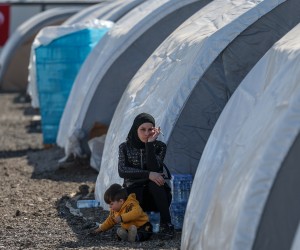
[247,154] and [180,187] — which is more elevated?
[247,154]

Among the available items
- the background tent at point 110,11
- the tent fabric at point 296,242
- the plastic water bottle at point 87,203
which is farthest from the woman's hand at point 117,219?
the background tent at point 110,11

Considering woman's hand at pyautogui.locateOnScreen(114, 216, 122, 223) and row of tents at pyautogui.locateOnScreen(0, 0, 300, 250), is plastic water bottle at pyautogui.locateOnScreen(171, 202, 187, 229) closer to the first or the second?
row of tents at pyautogui.locateOnScreen(0, 0, 300, 250)

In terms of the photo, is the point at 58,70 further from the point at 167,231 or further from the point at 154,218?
the point at 167,231

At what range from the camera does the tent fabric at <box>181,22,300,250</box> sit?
6.16m

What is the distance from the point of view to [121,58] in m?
13.5

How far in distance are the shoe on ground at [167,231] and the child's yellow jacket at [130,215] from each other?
0.19 meters

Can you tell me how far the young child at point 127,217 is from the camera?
27.3 feet

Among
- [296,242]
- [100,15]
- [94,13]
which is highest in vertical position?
[296,242]

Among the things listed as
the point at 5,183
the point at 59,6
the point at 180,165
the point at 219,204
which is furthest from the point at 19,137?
the point at 59,6

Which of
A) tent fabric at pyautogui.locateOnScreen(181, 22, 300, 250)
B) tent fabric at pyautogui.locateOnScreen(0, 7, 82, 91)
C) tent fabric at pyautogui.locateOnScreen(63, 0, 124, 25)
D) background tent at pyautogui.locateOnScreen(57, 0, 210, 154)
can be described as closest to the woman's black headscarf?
tent fabric at pyautogui.locateOnScreen(181, 22, 300, 250)

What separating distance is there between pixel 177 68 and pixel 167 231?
6.69 ft

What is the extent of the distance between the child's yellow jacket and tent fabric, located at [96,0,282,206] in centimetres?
108

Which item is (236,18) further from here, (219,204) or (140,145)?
(219,204)

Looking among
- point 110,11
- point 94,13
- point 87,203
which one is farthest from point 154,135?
point 94,13
